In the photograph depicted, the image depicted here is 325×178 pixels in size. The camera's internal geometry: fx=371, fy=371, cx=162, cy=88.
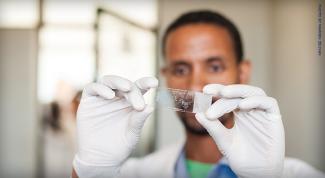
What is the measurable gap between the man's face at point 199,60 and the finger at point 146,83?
0.36 metres

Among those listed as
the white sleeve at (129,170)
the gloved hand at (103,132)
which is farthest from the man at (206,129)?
the white sleeve at (129,170)

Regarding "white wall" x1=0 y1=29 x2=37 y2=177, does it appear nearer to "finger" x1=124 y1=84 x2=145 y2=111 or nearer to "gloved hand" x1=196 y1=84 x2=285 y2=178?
"finger" x1=124 y1=84 x2=145 y2=111

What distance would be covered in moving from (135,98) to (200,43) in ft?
1.51

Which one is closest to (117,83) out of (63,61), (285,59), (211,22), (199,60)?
(199,60)

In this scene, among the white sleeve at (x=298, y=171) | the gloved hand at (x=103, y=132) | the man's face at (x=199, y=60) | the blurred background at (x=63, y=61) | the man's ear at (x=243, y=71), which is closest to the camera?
the gloved hand at (x=103, y=132)

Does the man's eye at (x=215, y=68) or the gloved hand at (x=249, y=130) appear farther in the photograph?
the man's eye at (x=215, y=68)

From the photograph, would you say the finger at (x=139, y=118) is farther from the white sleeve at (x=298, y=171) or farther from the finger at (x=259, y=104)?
A: the white sleeve at (x=298, y=171)

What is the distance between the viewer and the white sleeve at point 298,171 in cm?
99

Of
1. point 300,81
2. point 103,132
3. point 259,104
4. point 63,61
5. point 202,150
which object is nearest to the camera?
point 259,104

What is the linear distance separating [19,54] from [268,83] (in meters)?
1.20

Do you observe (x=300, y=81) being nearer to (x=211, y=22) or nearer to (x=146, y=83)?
(x=211, y=22)

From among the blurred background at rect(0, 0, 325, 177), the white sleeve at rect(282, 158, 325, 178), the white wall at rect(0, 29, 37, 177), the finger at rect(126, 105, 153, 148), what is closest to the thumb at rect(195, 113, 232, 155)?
the finger at rect(126, 105, 153, 148)

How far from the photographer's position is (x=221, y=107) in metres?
0.70

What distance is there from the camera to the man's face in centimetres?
111
